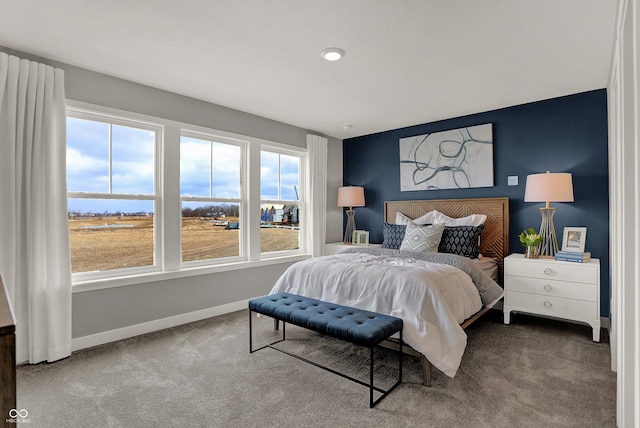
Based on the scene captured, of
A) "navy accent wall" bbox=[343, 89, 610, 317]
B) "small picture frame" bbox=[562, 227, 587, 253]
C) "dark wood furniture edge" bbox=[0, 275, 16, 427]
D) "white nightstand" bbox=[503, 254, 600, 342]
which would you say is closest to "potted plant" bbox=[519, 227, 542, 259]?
"white nightstand" bbox=[503, 254, 600, 342]

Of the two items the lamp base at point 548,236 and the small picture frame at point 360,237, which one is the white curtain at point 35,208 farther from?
the lamp base at point 548,236

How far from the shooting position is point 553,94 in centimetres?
361

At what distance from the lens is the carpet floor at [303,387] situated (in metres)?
1.95

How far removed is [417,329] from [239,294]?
2394 mm

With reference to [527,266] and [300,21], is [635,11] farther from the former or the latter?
[527,266]

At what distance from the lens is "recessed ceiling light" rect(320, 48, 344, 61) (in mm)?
2578

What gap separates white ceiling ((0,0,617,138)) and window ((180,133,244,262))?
1.97 ft

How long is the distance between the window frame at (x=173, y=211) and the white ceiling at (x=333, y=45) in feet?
1.22

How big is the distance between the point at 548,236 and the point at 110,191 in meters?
4.43

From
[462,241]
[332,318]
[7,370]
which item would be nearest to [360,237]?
[462,241]

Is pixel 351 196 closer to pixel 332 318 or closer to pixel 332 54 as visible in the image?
pixel 332 54

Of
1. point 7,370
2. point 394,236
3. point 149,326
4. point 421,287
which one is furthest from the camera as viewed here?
point 394,236

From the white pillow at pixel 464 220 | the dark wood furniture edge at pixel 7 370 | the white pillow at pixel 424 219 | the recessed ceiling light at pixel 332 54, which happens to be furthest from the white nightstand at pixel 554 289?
the dark wood furniture edge at pixel 7 370

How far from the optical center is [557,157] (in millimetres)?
3729
